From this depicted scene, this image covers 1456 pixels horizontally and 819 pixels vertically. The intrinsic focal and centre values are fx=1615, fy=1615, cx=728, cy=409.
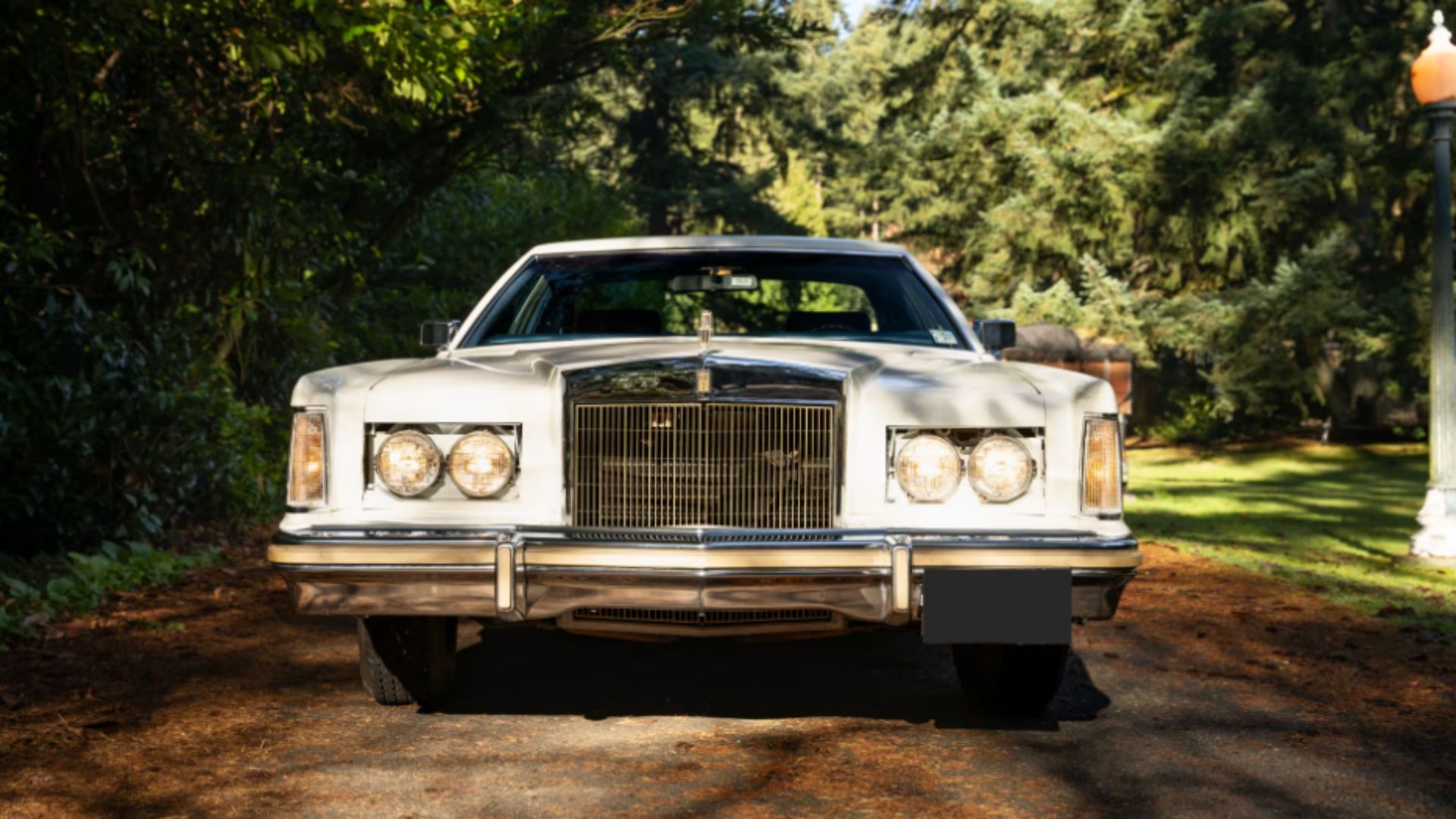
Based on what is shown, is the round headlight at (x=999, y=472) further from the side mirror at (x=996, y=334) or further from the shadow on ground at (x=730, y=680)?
the side mirror at (x=996, y=334)

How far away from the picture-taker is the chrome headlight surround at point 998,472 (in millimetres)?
4691

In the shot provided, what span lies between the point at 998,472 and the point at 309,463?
203 centimetres

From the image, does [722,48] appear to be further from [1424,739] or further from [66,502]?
[1424,739]

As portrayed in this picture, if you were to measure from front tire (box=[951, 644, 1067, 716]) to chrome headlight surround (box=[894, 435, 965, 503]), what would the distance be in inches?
30.2

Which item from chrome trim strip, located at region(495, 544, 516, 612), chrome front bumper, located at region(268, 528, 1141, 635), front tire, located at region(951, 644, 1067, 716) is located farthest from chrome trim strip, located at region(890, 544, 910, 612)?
chrome trim strip, located at region(495, 544, 516, 612)

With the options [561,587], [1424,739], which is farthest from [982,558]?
[1424,739]

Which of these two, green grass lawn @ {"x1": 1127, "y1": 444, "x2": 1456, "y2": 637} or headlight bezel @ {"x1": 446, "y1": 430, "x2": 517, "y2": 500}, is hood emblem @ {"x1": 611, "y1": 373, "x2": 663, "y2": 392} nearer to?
headlight bezel @ {"x1": 446, "y1": 430, "x2": 517, "y2": 500}

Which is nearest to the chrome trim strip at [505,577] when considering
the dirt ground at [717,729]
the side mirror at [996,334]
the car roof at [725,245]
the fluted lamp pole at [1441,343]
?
the dirt ground at [717,729]

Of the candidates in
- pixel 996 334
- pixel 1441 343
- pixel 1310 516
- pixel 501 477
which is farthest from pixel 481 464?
pixel 1310 516

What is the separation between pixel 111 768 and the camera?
470cm

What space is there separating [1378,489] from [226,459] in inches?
499

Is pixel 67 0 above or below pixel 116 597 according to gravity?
above

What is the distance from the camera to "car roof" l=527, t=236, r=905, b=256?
6.29m

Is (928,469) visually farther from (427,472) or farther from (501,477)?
(427,472)
